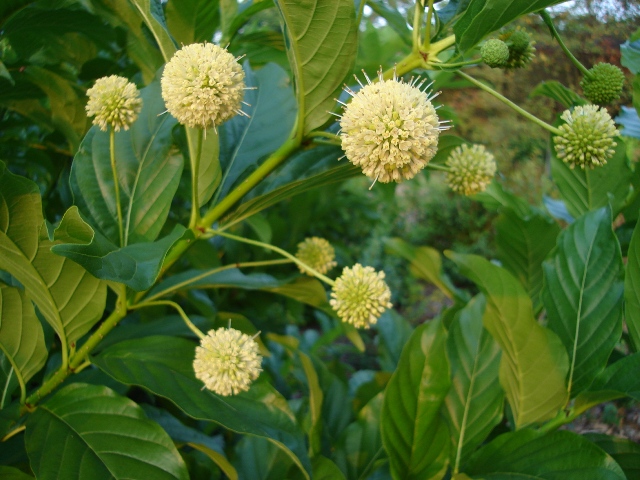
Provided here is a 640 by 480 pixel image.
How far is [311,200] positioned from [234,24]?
0.96 m

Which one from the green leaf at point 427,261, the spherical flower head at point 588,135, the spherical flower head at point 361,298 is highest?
the spherical flower head at point 588,135

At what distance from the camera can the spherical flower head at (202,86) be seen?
2.28ft

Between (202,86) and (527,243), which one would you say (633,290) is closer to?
(527,243)

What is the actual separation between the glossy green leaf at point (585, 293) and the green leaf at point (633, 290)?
17 mm

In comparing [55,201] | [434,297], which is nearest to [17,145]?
[55,201]

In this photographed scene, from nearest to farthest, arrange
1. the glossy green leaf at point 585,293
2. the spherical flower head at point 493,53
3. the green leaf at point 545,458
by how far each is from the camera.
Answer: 1. the spherical flower head at point 493,53
2. the green leaf at point 545,458
3. the glossy green leaf at point 585,293

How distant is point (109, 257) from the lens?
0.63 m

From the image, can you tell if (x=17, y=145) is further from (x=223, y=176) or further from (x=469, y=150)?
(x=469, y=150)

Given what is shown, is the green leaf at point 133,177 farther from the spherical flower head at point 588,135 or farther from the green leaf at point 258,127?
the spherical flower head at point 588,135

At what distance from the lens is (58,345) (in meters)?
1.16

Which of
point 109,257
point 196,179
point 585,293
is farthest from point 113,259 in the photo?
point 585,293

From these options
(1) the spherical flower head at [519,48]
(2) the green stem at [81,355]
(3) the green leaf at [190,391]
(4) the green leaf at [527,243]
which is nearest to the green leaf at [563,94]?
(1) the spherical flower head at [519,48]

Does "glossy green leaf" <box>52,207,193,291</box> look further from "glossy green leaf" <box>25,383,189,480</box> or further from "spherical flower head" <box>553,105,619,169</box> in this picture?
"spherical flower head" <box>553,105,619,169</box>

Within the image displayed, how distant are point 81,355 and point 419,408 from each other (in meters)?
0.52
